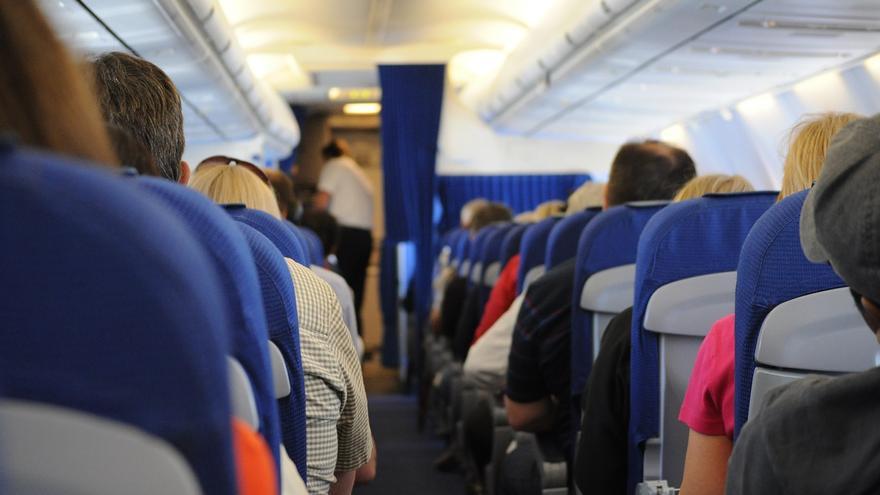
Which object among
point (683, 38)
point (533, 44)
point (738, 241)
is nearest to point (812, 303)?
point (738, 241)

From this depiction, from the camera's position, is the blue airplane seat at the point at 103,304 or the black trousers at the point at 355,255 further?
the black trousers at the point at 355,255

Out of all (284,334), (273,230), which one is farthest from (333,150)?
(284,334)

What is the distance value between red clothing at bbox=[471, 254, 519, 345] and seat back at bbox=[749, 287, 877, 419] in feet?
11.3

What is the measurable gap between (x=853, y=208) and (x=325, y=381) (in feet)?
4.12

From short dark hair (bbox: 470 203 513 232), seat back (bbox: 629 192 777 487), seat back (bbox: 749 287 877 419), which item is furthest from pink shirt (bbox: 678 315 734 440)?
short dark hair (bbox: 470 203 513 232)

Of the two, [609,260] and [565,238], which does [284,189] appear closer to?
[565,238]

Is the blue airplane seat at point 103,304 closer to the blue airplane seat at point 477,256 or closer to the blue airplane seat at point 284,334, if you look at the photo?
the blue airplane seat at point 284,334

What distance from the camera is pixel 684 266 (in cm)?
291

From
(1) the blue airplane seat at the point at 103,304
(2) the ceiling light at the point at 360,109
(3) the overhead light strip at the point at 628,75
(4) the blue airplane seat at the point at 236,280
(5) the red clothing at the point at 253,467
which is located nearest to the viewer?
(1) the blue airplane seat at the point at 103,304

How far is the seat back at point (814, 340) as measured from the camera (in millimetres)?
1951

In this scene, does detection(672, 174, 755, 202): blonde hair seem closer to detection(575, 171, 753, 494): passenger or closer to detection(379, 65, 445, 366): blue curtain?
detection(575, 171, 753, 494): passenger

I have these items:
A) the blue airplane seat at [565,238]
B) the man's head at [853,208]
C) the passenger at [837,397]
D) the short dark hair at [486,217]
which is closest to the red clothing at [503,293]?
the blue airplane seat at [565,238]

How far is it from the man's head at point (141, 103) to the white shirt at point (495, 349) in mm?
2785

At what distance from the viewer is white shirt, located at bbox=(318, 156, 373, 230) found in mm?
11508
